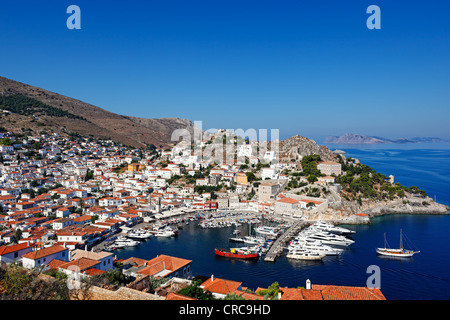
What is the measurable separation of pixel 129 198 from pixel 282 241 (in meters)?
14.6

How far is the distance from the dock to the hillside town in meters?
1.85

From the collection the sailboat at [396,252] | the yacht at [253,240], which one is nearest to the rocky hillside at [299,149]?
the yacht at [253,240]

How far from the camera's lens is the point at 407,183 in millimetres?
40906

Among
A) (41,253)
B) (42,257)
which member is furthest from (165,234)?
(42,257)

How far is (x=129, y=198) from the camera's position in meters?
27.5

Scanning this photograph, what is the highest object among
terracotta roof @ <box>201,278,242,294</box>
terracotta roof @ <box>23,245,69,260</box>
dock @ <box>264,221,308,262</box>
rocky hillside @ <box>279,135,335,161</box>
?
rocky hillside @ <box>279,135,335,161</box>

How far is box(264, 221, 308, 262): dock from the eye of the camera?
17033 mm

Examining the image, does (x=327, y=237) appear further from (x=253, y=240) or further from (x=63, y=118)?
(x=63, y=118)

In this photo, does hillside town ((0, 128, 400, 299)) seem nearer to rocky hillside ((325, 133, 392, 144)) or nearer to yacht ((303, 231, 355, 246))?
yacht ((303, 231, 355, 246))

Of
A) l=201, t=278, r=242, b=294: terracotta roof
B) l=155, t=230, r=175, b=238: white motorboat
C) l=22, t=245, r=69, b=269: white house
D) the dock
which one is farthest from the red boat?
l=22, t=245, r=69, b=269: white house

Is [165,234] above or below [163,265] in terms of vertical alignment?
below
